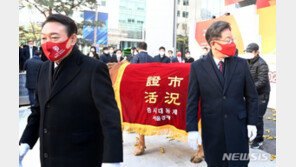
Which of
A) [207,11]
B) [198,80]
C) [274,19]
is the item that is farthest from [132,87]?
[207,11]

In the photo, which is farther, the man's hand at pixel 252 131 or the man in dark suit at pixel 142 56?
the man in dark suit at pixel 142 56

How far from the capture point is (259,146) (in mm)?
4352

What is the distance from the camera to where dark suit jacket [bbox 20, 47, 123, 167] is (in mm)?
1537

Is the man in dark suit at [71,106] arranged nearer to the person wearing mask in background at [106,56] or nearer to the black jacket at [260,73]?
the black jacket at [260,73]

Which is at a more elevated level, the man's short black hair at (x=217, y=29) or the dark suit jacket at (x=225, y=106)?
the man's short black hair at (x=217, y=29)

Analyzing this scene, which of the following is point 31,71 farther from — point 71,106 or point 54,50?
point 71,106

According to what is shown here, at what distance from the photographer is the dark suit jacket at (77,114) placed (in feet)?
5.04

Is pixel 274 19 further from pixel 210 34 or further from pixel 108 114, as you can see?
pixel 108 114

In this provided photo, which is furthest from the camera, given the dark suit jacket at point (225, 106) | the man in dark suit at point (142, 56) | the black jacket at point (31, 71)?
the black jacket at point (31, 71)

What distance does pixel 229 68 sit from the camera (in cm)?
214

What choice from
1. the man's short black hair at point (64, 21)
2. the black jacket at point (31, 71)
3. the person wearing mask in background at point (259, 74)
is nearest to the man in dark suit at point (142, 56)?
the black jacket at point (31, 71)

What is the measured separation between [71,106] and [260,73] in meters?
3.49

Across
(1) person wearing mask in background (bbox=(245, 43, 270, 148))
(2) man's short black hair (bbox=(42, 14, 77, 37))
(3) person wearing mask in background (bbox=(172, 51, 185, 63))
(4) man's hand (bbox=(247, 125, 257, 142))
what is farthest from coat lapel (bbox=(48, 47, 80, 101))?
(3) person wearing mask in background (bbox=(172, 51, 185, 63))

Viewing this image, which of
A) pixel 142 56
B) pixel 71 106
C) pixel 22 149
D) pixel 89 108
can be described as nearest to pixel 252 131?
pixel 89 108
